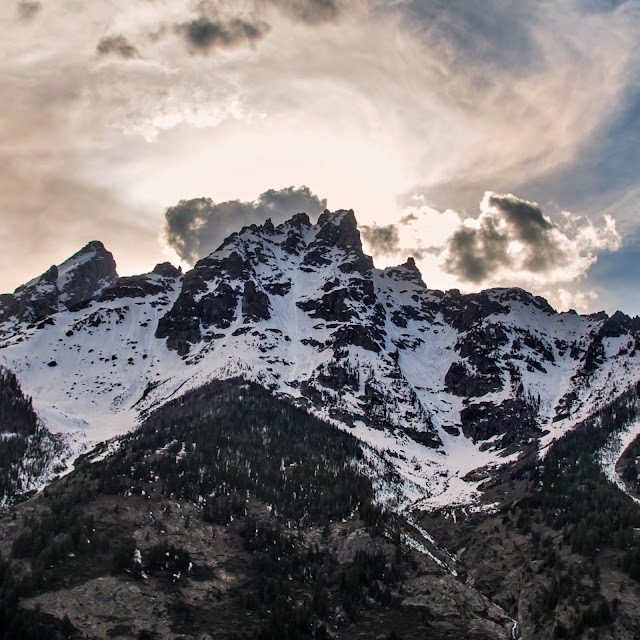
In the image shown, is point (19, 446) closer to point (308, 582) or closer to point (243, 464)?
point (243, 464)

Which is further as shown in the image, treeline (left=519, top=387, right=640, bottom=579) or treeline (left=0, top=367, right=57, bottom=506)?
treeline (left=0, top=367, right=57, bottom=506)

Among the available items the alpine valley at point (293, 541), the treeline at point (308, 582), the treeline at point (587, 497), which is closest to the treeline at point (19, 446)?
the alpine valley at point (293, 541)

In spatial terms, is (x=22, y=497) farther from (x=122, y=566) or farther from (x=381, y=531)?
(x=381, y=531)

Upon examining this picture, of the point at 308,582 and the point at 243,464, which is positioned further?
the point at 243,464

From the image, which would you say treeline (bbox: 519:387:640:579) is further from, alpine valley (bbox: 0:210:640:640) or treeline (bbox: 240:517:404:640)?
treeline (bbox: 240:517:404:640)

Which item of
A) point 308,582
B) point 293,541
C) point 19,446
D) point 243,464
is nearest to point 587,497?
point 293,541

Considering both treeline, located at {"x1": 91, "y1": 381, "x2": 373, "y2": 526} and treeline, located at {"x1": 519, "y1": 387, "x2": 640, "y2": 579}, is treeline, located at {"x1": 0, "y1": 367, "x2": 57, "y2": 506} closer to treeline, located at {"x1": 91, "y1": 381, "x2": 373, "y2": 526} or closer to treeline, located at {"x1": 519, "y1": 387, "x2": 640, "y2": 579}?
treeline, located at {"x1": 91, "y1": 381, "x2": 373, "y2": 526}

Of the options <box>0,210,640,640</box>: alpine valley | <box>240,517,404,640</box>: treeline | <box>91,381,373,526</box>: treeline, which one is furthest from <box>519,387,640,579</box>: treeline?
<box>91,381,373,526</box>: treeline

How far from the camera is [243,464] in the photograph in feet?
458

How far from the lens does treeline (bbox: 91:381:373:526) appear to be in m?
124

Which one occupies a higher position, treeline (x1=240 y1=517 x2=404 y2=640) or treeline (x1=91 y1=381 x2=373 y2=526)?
treeline (x1=91 y1=381 x2=373 y2=526)

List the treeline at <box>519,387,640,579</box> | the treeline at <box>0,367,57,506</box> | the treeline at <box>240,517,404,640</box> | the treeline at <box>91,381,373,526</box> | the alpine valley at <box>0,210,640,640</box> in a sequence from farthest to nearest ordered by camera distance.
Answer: the treeline at <box>0,367,57,506</box>
the treeline at <box>91,381,373,526</box>
the treeline at <box>519,387,640,579</box>
the treeline at <box>240,517,404,640</box>
the alpine valley at <box>0,210,640,640</box>

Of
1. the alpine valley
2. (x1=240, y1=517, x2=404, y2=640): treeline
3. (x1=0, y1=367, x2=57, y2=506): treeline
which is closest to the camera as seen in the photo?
the alpine valley

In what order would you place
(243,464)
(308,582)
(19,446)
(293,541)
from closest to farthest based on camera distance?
(308,582) < (293,541) < (243,464) < (19,446)
